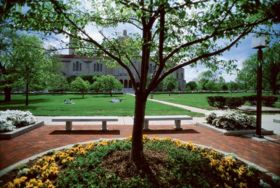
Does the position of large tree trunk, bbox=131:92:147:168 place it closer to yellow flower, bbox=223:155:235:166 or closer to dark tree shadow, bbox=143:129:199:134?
yellow flower, bbox=223:155:235:166

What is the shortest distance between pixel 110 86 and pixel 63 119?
41.2 metres

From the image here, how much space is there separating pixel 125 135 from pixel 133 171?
190 inches

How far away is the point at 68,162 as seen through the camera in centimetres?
580

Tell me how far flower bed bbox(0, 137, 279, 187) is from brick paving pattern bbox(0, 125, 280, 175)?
1.01 meters

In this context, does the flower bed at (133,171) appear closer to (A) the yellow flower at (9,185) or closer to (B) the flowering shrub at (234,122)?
(A) the yellow flower at (9,185)

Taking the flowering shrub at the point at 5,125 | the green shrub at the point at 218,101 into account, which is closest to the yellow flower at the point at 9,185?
the flowering shrub at the point at 5,125

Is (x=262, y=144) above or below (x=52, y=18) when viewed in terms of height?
below

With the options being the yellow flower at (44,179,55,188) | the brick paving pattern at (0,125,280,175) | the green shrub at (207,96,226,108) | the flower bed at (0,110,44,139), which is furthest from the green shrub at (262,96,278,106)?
the yellow flower at (44,179,55,188)

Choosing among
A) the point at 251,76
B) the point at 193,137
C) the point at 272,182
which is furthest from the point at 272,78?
the point at 272,182

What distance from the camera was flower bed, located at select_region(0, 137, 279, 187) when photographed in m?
4.84

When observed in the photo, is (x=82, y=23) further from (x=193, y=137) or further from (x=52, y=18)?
(x=193, y=137)

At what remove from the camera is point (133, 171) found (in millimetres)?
5254

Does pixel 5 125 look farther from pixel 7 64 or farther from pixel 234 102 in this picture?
pixel 7 64

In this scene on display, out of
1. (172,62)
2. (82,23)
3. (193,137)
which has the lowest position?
(193,137)
